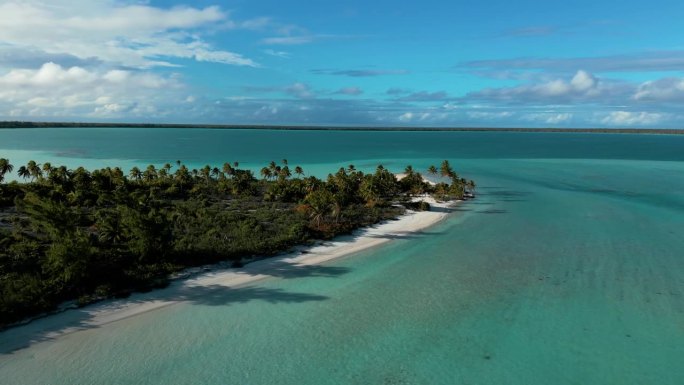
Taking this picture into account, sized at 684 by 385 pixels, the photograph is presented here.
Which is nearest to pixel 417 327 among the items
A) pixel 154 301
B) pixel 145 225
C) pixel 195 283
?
pixel 195 283

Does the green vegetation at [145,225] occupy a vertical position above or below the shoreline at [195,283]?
above

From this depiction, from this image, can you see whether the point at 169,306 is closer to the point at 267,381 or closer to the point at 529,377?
the point at 267,381

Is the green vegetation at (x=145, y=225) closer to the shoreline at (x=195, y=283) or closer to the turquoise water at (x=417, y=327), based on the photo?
the shoreline at (x=195, y=283)

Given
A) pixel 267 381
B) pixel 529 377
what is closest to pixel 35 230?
pixel 267 381

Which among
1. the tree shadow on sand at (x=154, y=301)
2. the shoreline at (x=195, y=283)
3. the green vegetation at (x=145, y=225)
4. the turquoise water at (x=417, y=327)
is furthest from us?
the green vegetation at (x=145, y=225)

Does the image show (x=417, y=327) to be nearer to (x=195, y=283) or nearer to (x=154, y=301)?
(x=195, y=283)

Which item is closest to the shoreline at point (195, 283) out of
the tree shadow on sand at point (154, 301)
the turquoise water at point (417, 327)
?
the tree shadow on sand at point (154, 301)

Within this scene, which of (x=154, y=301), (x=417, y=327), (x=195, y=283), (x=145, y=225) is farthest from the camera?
(x=145, y=225)
